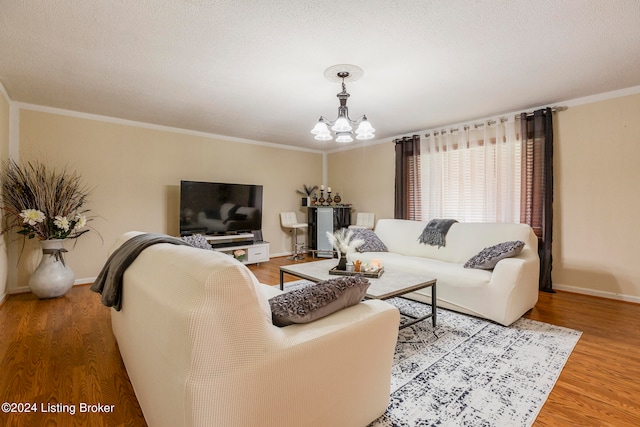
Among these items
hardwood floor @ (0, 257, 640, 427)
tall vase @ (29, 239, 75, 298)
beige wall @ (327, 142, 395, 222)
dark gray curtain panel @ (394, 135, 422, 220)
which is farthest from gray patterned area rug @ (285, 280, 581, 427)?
tall vase @ (29, 239, 75, 298)

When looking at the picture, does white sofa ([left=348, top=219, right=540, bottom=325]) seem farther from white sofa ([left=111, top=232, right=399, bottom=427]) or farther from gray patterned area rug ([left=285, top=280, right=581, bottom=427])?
white sofa ([left=111, top=232, right=399, bottom=427])

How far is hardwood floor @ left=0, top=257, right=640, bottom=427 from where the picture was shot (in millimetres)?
1544

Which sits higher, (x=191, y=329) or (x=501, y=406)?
(x=191, y=329)

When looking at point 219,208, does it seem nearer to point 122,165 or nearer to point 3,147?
point 122,165

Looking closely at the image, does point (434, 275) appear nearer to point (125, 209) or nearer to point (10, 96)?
point (125, 209)

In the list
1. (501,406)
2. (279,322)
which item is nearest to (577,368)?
(501,406)

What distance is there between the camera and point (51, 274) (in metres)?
3.39

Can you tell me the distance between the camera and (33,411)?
61.7 inches

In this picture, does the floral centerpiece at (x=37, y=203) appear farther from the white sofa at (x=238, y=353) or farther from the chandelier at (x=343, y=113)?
the chandelier at (x=343, y=113)

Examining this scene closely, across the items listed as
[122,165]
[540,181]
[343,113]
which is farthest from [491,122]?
[122,165]

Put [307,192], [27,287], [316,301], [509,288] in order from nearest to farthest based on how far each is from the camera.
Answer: [316,301], [509,288], [27,287], [307,192]

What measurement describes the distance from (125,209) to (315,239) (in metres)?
3.30

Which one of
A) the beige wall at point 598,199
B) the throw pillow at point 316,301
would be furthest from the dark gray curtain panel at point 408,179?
the throw pillow at point 316,301

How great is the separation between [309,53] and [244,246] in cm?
346
